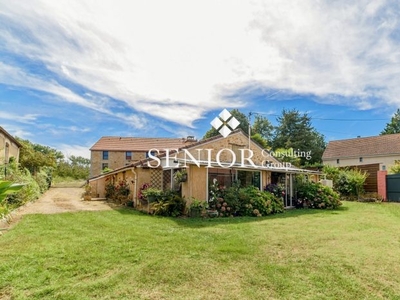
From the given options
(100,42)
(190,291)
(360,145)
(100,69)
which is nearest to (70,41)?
(100,42)

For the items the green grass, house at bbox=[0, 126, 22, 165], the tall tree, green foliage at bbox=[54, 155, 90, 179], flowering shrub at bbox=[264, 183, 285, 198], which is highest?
the tall tree

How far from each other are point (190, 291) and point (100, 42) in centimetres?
927

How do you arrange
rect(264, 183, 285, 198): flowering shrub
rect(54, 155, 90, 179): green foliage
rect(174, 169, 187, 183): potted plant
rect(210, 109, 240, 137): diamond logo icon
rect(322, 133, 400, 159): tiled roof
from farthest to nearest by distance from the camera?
rect(54, 155, 90, 179): green foliage → rect(322, 133, 400, 159): tiled roof → rect(210, 109, 240, 137): diamond logo icon → rect(264, 183, 285, 198): flowering shrub → rect(174, 169, 187, 183): potted plant

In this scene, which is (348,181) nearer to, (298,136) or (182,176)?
(182,176)

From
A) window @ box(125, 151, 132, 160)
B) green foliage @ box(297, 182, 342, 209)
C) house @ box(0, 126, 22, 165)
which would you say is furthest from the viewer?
window @ box(125, 151, 132, 160)

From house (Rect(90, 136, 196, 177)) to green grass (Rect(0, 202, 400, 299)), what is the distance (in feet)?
111

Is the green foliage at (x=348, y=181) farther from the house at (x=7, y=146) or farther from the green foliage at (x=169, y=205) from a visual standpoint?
the house at (x=7, y=146)

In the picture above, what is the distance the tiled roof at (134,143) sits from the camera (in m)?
43.8

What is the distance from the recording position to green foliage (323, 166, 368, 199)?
20.3 metres

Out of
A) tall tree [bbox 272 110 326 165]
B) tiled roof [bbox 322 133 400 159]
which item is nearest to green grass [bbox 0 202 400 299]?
tiled roof [bbox 322 133 400 159]

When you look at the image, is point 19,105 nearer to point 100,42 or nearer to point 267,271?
point 100,42

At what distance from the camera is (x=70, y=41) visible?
9.48 metres

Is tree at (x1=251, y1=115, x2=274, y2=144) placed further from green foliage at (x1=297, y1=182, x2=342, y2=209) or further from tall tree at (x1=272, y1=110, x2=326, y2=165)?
green foliage at (x1=297, y1=182, x2=342, y2=209)

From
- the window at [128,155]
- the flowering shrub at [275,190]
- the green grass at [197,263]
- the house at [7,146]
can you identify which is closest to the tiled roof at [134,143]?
the window at [128,155]
